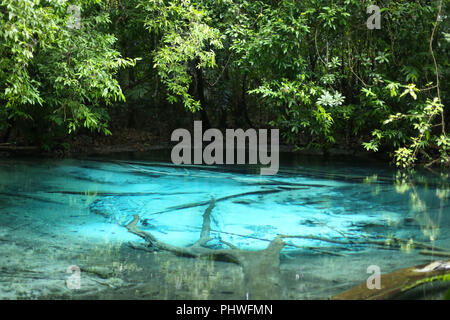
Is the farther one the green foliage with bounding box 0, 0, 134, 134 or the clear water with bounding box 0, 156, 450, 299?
the green foliage with bounding box 0, 0, 134, 134

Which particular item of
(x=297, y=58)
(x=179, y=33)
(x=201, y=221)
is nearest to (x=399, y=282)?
(x=201, y=221)

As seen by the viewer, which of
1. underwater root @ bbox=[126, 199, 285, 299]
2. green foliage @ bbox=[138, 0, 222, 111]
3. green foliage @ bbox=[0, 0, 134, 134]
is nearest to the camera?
underwater root @ bbox=[126, 199, 285, 299]

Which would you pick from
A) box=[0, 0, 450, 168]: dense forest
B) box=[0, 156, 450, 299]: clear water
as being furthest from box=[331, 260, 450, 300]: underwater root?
box=[0, 0, 450, 168]: dense forest

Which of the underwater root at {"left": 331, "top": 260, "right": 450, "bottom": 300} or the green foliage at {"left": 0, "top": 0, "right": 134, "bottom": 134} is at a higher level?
the green foliage at {"left": 0, "top": 0, "right": 134, "bottom": 134}

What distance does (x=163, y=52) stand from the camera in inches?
260

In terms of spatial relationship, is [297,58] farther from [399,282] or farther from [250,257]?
[399,282]

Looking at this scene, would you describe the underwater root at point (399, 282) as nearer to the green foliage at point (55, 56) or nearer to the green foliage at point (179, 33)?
the green foliage at point (55, 56)

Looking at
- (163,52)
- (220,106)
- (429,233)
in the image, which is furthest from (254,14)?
(429,233)

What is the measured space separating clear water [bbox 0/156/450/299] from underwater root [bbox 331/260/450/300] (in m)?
0.21

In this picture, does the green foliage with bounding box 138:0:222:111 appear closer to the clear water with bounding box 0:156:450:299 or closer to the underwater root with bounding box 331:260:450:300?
the clear water with bounding box 0:156:450:299

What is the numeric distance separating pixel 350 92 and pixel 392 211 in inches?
151

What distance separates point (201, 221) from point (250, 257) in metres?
1.10

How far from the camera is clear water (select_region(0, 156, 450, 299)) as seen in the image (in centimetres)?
254

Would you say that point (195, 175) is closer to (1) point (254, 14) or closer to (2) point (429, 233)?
(1) point (254, 14)
